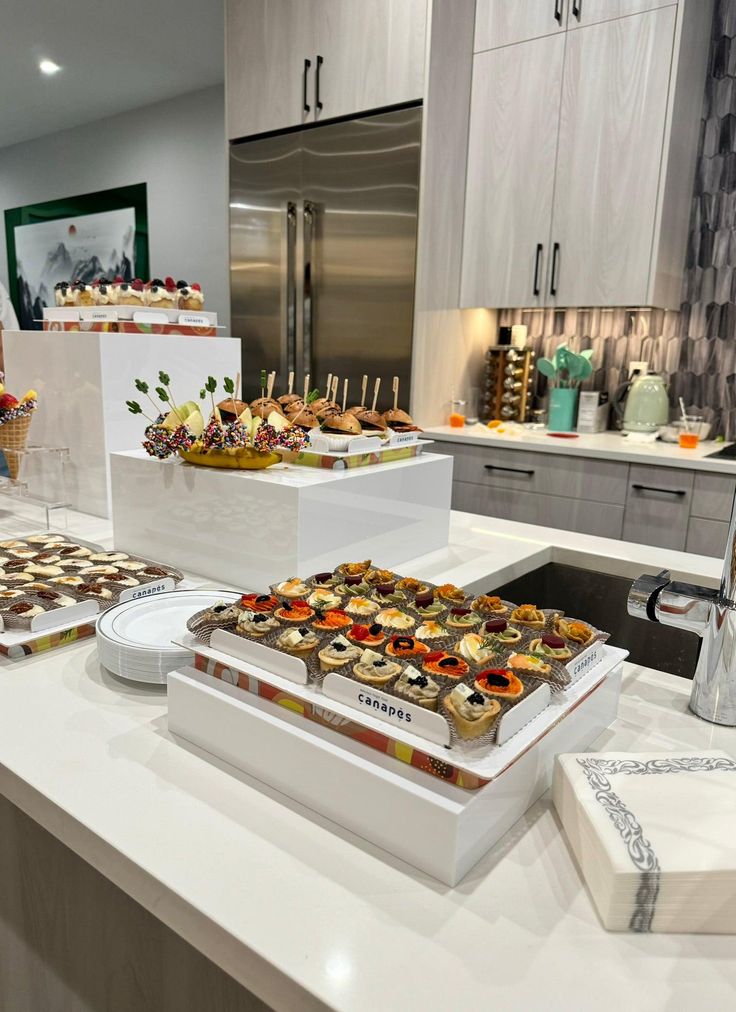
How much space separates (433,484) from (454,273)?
2.09m

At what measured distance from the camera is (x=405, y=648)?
847 mm

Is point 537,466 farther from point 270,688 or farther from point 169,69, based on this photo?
point 169,69

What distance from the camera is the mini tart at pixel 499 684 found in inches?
30.1

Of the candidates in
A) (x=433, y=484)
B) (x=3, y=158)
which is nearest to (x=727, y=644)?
(x=433, y=484)

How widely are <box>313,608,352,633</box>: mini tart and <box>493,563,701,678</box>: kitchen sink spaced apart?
2.42 ft

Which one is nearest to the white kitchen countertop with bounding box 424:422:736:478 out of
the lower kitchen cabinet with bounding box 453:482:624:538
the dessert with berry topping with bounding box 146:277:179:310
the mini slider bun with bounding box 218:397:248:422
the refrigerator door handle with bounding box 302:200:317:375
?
the lower kitchen cabinet with bounding box 453:482:624:538

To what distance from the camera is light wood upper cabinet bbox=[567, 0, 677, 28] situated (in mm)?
2854

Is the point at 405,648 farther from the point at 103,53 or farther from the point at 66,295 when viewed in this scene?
the point at 103,53

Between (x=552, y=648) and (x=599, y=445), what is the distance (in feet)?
7.77

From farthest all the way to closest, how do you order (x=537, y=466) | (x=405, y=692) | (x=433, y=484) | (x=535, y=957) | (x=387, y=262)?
(x=387, y=262), (x=537, y=466), (x=433, y=484), (x=405, y=692), (x=535, y=957)

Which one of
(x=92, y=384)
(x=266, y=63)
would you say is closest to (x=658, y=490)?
(x=92, y=384)

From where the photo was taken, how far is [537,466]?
3.13 metres

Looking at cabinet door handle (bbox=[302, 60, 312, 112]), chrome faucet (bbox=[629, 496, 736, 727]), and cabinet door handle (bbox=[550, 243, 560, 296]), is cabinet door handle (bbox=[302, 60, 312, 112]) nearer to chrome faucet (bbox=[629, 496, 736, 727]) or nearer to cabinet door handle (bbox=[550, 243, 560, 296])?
cabinet door handle (bbox=[550, 243, 560, 296])

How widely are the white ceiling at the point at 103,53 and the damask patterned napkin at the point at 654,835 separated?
4348mm
